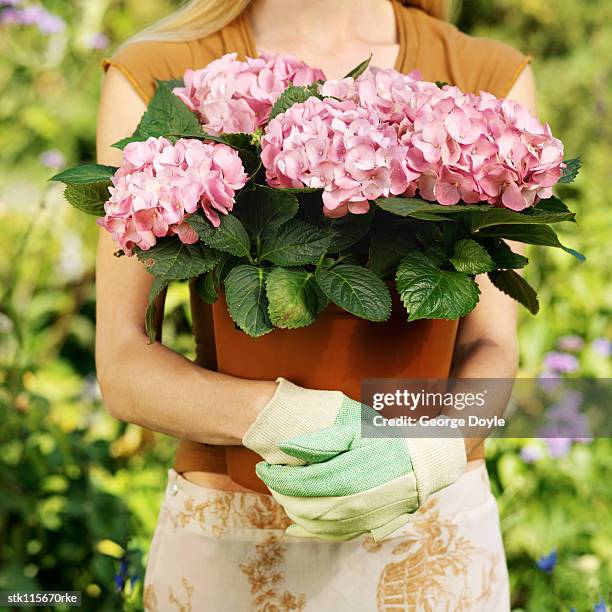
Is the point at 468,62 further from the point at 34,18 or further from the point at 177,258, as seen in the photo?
the point at 34,18

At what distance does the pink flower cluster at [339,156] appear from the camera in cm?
90

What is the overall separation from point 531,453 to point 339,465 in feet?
5.11

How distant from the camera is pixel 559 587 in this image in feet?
6.97

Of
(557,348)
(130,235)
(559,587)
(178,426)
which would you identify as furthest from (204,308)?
(557,348)

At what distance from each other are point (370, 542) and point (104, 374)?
0.43 meters

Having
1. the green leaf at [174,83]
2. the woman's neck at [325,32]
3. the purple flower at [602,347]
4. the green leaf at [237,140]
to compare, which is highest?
the woman's neck at [325,32]

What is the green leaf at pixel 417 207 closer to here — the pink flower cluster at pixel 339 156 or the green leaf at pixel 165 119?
the pink flower cluster at pixel 339 156

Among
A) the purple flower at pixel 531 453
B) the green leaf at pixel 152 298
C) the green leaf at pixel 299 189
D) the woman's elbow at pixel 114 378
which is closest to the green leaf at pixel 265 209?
the green leaf at pixel 299 189

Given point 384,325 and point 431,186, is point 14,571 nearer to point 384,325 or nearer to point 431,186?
point 384,325

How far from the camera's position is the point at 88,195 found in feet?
3.29

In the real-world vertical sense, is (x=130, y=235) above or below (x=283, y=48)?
below

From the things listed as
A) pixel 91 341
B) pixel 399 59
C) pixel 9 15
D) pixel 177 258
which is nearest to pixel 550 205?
pixel 177 258

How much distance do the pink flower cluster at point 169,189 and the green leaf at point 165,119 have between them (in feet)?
0.35

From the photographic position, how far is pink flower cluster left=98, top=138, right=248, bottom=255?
910 mm
